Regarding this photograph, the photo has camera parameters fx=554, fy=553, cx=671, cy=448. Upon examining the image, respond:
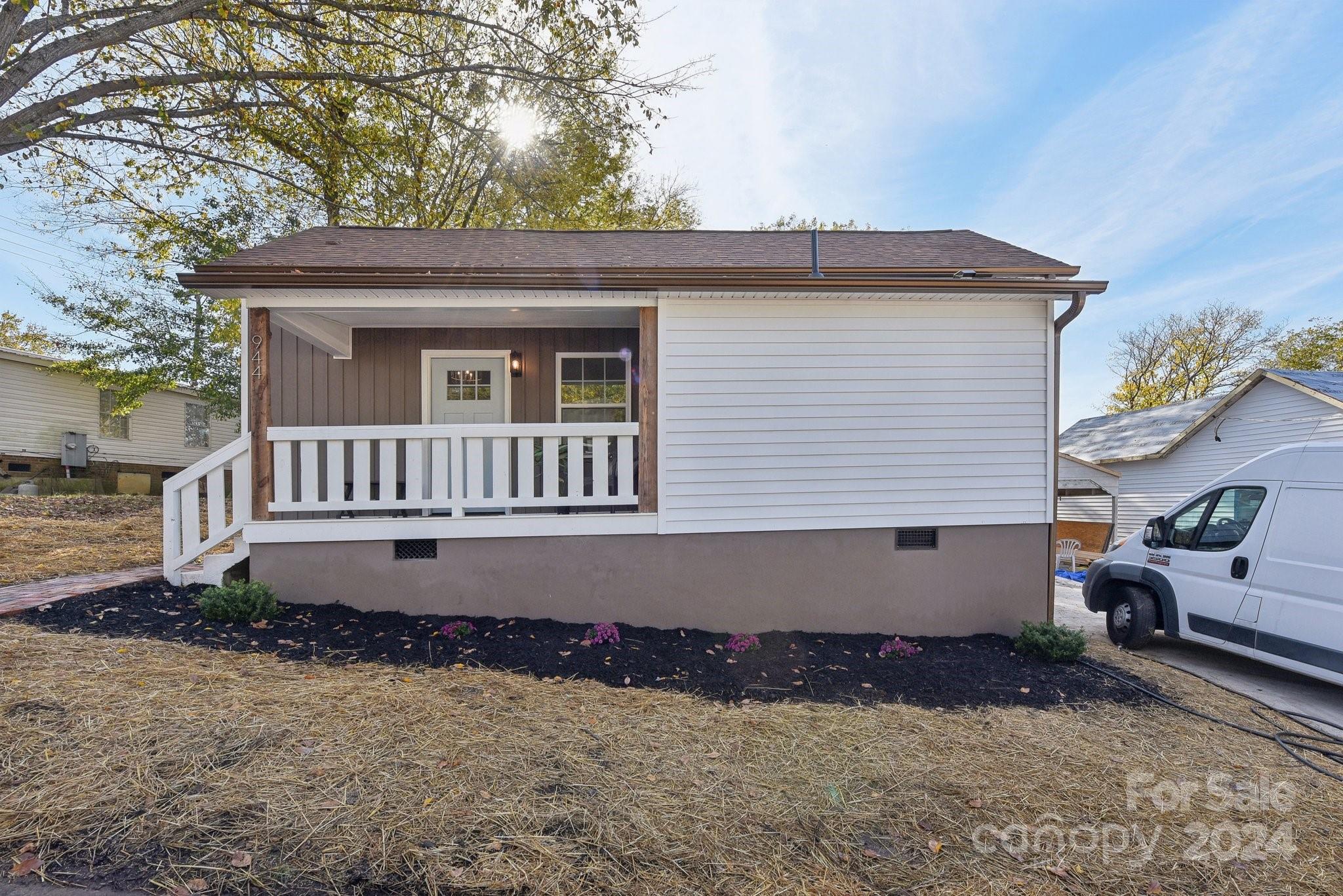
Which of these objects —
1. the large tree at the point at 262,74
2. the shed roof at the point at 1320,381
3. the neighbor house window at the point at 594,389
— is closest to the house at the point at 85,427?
the large tree at the point at 262,74

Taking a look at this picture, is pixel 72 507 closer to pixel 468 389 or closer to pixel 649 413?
pixel 468 389

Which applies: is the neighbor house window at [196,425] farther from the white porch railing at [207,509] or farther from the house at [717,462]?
the house at [717,462]

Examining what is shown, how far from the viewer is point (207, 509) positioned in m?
4.77

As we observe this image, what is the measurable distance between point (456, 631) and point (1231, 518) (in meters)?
6.94

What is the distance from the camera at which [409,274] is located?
4.71m

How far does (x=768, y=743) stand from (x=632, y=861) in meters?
1.24

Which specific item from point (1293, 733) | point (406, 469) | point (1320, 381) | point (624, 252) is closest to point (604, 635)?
point (406, 469)

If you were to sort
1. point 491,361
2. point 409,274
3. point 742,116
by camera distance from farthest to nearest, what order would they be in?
point 742,116 → point 491,361 → point 409,274

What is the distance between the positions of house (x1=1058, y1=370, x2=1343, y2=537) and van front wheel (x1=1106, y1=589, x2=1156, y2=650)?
679cm

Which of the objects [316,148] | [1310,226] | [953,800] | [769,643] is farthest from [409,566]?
[1310,226]

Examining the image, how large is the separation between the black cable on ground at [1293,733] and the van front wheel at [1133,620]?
3.84ft

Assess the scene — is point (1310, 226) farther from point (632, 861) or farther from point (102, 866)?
point (102, 866)

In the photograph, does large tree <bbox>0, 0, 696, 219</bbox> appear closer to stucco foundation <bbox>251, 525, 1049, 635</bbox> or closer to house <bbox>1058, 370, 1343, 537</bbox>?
stucco foundation <bbox>251, 525, 1049, 635</bbox>

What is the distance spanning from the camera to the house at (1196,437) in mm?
10689
